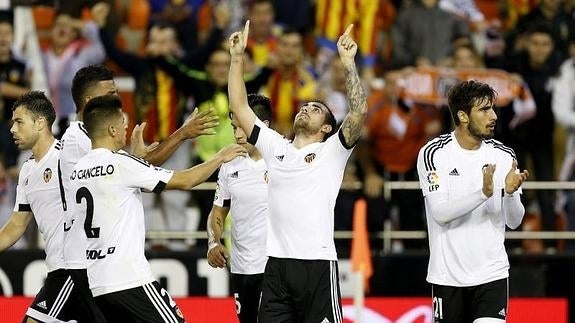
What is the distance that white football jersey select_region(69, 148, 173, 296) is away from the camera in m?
10.4

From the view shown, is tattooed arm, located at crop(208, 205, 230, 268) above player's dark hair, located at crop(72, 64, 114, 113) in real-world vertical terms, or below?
below

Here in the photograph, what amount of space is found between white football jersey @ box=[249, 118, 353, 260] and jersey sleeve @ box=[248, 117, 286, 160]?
54 millimetres

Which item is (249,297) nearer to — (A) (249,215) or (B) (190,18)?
(A) (249,215)

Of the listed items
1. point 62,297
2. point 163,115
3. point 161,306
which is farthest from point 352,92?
point 163,115

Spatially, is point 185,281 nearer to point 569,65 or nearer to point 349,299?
point 349,299

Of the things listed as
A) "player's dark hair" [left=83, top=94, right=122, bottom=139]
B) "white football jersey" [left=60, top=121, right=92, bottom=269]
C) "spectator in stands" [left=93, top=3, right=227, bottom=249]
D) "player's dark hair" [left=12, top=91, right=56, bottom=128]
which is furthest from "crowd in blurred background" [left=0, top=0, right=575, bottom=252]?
"player's dark hair" [left=83, top=94, right=122, bottom=139]

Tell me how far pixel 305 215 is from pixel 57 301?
2239 mm

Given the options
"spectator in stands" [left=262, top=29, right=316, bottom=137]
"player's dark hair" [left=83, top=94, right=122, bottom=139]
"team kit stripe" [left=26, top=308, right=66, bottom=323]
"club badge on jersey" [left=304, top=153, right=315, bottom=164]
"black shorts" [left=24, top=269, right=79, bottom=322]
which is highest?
"spectator in stands" [left=262, top=29, right=316, bottom=137]

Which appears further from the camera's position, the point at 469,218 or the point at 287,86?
the point at 287,86

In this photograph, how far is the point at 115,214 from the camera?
410 inches

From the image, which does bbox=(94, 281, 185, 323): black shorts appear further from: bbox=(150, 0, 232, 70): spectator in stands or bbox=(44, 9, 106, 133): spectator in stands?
bbox=(150, 0, 232, 70): spectator in stands

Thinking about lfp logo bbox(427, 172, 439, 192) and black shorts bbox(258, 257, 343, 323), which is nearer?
black shorts bbox(258, 257, 343, 323)

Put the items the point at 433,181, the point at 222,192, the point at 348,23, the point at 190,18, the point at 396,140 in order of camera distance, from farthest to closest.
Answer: the point at 190,18 → the point at 348,23 → the point at 396,140 → the point at 222,192 → the point at 433,181

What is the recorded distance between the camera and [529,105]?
16344 mm
